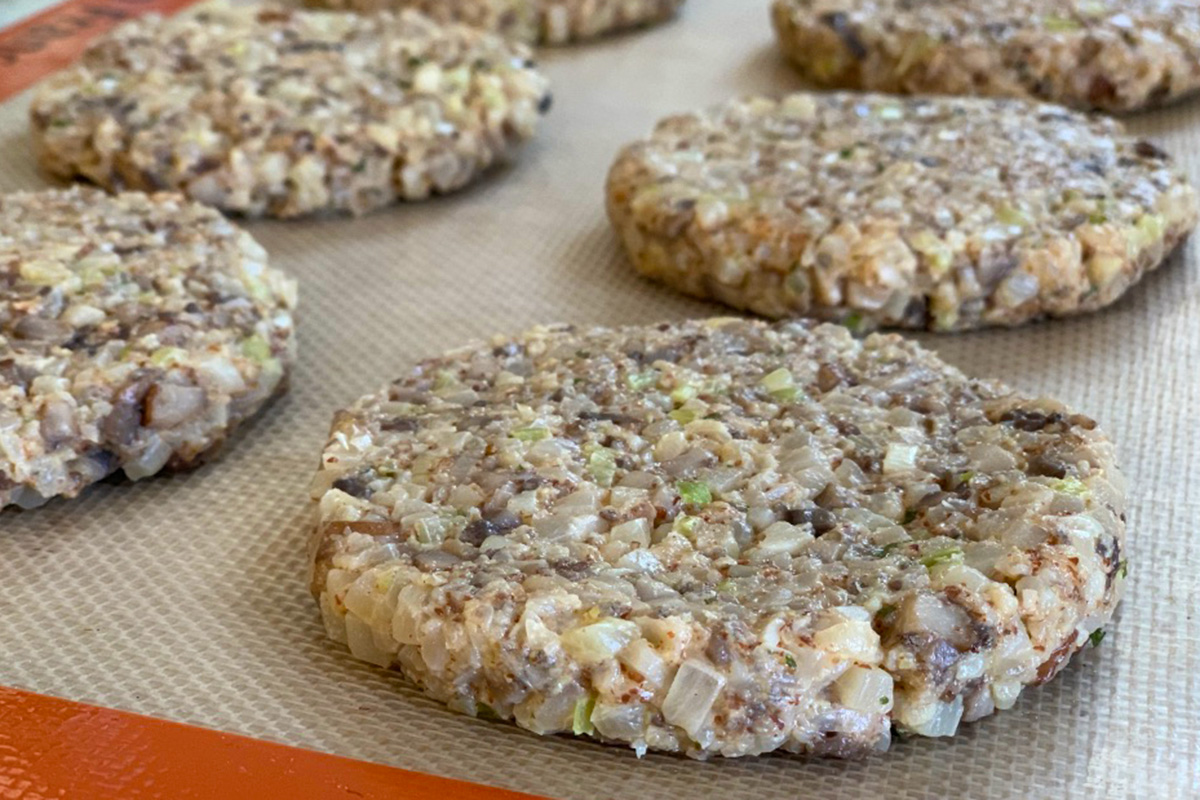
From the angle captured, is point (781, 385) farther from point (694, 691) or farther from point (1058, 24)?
point (1058, 24)

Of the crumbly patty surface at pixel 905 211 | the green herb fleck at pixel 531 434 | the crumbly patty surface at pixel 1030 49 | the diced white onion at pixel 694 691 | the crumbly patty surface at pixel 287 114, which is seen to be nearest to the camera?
the diced white onion at pixel 694 691

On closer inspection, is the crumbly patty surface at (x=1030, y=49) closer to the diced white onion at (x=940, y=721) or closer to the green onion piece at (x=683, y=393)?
the green onion piece at (x=683, y=393)

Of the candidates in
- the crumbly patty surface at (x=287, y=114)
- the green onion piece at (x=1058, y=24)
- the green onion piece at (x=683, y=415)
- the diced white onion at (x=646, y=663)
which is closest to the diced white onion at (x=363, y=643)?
the diced white onion at (x=646, y=663)

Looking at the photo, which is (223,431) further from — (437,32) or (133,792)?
(437,32)

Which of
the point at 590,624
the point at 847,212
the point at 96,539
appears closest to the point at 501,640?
the point at 590,624

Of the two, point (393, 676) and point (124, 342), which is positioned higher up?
point (124, 342)

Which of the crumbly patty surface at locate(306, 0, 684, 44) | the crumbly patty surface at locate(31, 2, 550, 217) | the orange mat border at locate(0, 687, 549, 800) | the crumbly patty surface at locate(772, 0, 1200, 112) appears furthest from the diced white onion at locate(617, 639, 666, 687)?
the crumbly patty surface at locate(306, 0, 684, 44)

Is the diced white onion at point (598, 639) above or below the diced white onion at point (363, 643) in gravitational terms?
above

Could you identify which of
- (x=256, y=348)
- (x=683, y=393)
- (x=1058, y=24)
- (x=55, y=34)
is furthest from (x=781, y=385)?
(x=55, y=34)

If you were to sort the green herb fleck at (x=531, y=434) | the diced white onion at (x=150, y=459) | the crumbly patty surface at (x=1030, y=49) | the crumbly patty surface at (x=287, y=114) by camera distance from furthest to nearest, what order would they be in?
the crumbly patty surface at (x=1030, y=49) → the crumbly patty surface at (x=287, y=114) → the diced white onion at (x=150, y=459) → the green herb fleck at (x=531, y=434)
